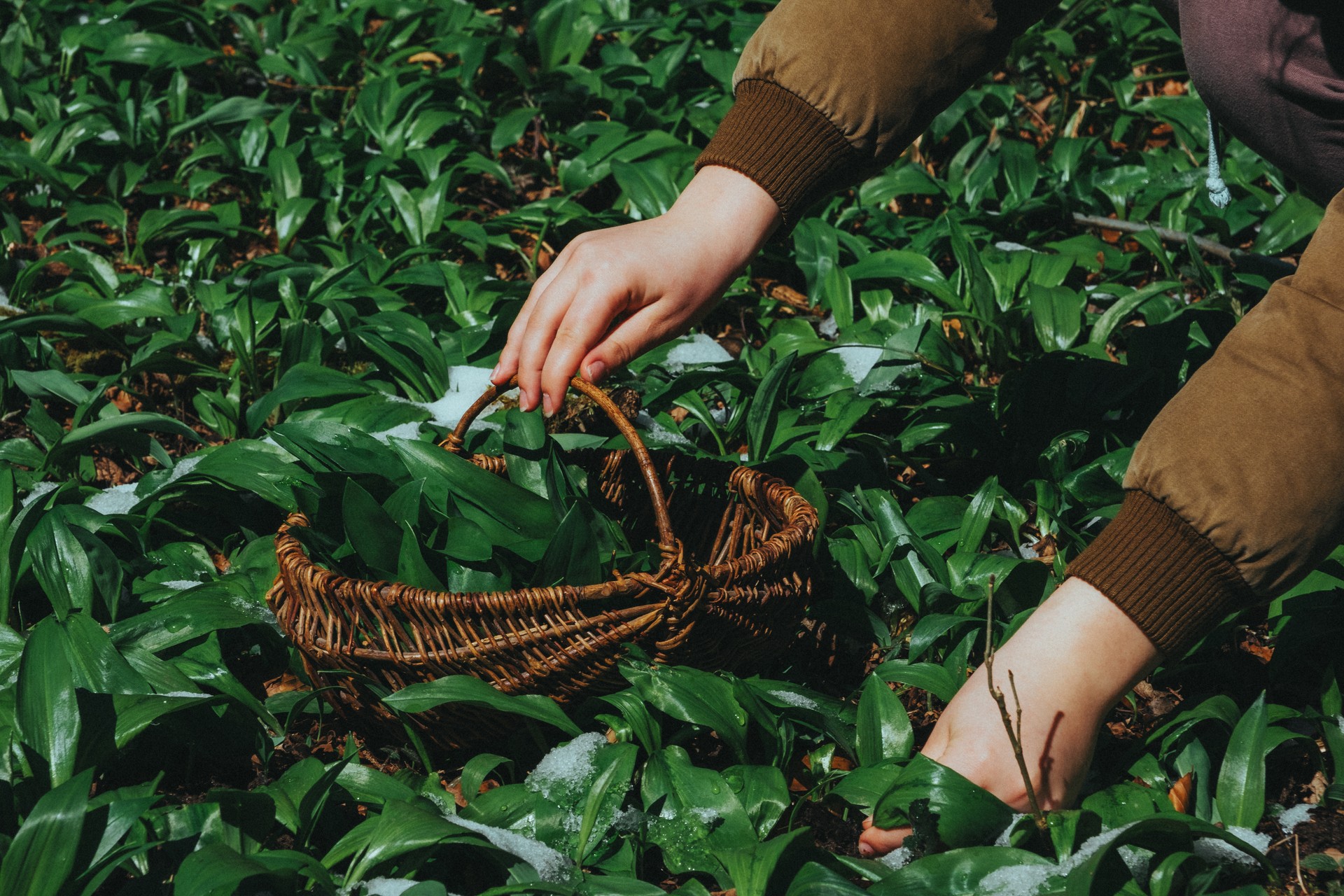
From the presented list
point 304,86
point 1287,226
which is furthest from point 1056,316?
point 304,86

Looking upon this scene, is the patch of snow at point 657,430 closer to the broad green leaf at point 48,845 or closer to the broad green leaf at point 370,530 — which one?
the broad green leaf at point 370,530

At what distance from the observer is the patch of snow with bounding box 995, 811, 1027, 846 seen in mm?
1348

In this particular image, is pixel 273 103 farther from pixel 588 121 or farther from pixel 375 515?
pixel 375 515

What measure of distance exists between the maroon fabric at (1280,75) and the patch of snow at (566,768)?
4.06 feet

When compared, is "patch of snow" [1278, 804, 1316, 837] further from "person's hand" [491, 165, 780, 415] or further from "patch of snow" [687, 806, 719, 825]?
"person's hand" [491, 165, 780, 415]

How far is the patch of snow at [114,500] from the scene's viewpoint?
2.03 m

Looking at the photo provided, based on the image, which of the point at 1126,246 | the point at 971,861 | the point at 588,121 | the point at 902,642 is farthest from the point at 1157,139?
the point at 971,861

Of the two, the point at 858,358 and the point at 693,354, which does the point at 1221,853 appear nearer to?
the point at 858,358

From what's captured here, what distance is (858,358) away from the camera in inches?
94.4

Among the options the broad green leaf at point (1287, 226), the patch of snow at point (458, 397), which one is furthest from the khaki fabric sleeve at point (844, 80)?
the broad green leaf at point (1287, 226)

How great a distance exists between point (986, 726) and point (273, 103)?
3182 mm

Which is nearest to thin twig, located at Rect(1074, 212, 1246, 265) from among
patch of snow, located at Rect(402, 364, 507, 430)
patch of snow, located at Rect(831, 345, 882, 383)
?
patch of snow, located at Rect(831, 345, 882, 383)

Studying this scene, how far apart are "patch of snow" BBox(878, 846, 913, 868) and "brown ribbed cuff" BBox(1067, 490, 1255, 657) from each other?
0.40 metres

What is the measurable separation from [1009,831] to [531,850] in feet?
1.94
